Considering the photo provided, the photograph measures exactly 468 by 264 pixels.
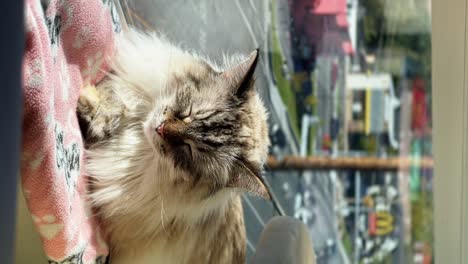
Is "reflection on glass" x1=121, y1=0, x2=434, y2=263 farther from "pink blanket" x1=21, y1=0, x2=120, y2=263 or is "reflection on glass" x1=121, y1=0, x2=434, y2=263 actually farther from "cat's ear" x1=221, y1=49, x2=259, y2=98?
"pink blanket" x1=21, y1=0, x2=120, y2=263

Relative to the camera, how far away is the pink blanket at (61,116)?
687 millimetres

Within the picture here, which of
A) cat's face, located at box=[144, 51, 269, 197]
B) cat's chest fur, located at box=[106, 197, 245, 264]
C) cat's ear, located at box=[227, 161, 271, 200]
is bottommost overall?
cat's chest fur, located at box=[106, 197, 245, 264]

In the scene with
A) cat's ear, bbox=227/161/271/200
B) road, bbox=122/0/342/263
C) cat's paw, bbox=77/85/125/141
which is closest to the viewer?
cat's paw, bbox=77/85/125/141

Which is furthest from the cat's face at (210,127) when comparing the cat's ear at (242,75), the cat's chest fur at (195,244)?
the cat's chest fur at (195,244)

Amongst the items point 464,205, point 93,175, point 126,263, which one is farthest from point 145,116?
point 464,205

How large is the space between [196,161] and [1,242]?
0.75 metres

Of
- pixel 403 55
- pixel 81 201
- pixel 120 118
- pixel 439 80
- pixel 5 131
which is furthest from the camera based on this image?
pixel 403 55

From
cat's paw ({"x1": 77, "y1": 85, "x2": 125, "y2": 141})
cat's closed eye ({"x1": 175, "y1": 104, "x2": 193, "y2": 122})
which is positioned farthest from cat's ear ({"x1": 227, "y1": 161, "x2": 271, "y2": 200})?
cat's paw ({"x1": 77, "y1": 85, "x2": 125, "y2": 141})

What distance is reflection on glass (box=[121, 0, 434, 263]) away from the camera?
166 cm

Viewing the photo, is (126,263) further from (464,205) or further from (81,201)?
(464,205)

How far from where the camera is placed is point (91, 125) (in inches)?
40.7

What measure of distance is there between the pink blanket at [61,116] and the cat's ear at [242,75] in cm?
28

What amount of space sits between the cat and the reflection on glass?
1.45ft

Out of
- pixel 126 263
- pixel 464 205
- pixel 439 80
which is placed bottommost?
pixel 464 205
